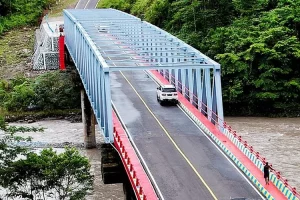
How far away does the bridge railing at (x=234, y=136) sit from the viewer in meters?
26.8

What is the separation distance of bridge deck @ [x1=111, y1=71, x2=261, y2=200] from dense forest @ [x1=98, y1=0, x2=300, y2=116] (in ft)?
76.7

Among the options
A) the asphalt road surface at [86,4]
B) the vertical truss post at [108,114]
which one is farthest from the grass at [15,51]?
the vertical truss post at [108,114]

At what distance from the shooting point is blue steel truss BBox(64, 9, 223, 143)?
117 ft

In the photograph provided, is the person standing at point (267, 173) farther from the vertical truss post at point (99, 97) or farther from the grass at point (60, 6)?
the grass at point (60, 6)

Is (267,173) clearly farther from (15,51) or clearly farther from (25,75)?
(15,51)

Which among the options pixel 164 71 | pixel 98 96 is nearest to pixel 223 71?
pixel 164 71

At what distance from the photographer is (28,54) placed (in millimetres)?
85938

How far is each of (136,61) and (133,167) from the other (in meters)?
11.3

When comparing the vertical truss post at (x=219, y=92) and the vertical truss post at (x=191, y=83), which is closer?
the vertical truss post at (x=219, y=92)

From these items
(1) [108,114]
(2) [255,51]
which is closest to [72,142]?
(2) [255,51]

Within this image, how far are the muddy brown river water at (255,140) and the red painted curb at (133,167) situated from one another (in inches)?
404

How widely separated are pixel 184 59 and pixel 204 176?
13764mm

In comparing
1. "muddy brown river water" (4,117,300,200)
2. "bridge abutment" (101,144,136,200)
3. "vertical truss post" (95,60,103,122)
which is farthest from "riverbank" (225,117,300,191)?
"vertical truss post" (95,60,103,122)

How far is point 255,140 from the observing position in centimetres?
5303
